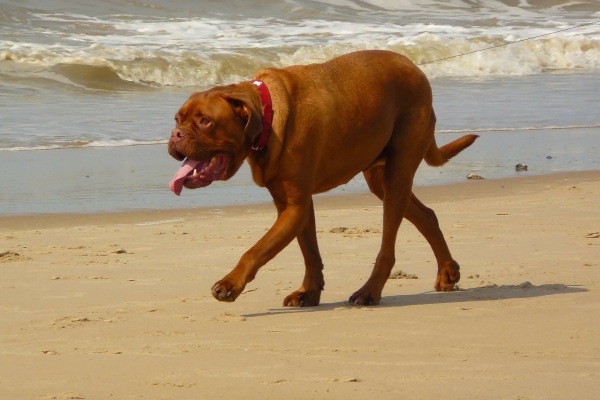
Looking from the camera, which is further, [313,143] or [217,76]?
[217,76]

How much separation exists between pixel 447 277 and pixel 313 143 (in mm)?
1217

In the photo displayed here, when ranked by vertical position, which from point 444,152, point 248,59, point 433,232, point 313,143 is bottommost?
point 248,59

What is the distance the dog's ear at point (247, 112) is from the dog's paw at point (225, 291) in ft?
2.28

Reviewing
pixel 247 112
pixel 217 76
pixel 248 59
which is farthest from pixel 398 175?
pixel 248 59

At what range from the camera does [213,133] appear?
482cm

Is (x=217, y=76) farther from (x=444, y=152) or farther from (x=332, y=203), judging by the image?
(x=444, y=152)

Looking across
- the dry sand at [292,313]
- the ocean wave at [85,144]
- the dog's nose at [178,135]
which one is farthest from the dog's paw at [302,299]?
the ocean wave at [85,144]

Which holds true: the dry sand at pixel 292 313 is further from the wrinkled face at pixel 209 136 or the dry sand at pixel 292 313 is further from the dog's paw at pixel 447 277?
the wrinkled face at pixel 209 136

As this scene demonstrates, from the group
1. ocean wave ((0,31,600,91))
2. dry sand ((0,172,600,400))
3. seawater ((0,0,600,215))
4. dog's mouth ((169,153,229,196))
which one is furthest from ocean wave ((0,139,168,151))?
dog's mouth ((169,153,229,196))

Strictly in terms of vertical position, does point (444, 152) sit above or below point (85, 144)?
above

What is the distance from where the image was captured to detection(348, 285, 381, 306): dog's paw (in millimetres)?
5273

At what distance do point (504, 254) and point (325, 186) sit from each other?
5.72ft

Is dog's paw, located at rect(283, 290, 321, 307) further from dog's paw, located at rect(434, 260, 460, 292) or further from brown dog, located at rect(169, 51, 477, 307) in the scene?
dog's paw, located at rect(434, 260, 460, 292)

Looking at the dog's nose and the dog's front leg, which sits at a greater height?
the dog's nose
